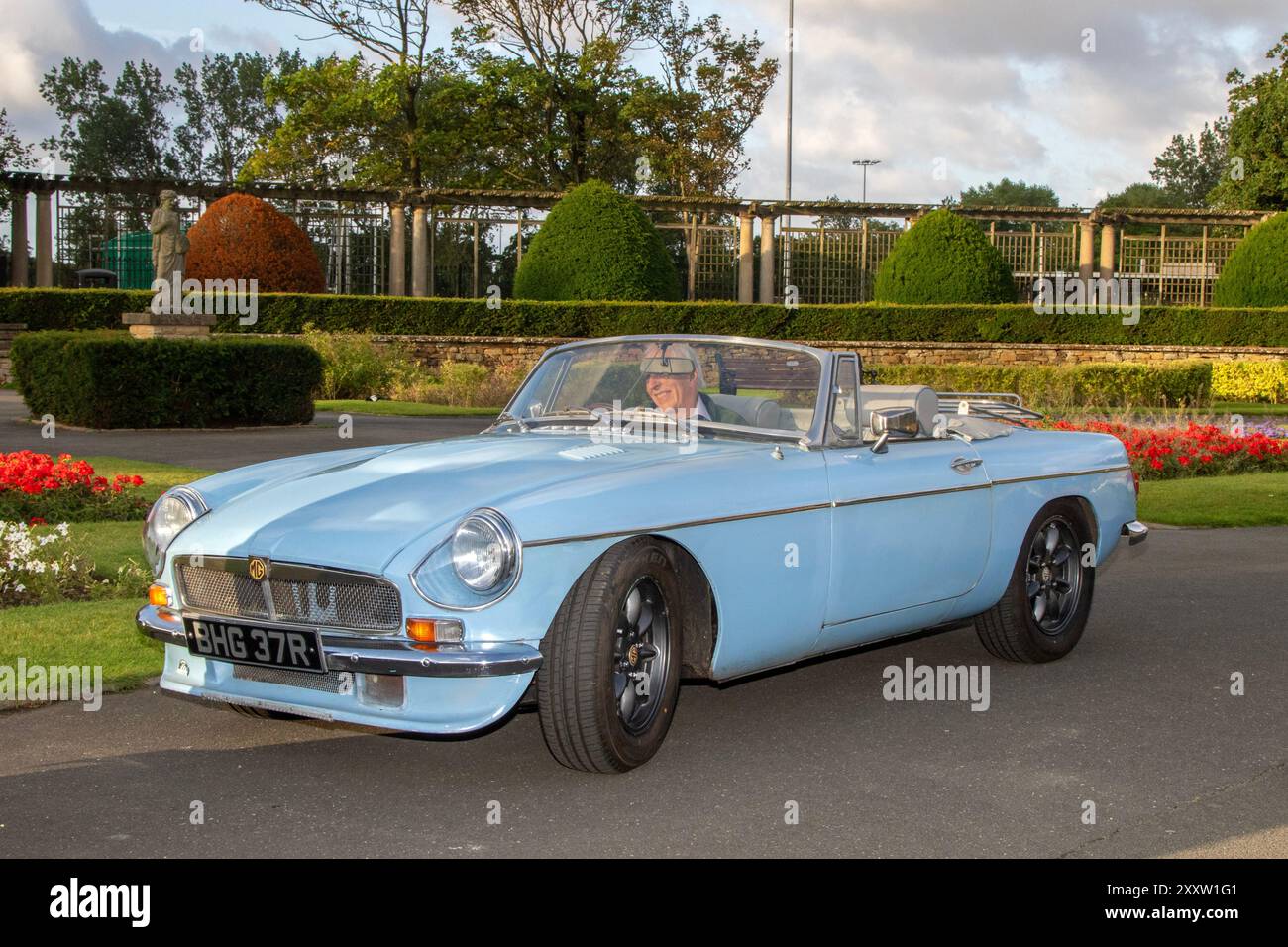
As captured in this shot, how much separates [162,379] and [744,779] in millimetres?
14511

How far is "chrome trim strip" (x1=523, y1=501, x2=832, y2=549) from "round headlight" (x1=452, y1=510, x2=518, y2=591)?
0.07 metres

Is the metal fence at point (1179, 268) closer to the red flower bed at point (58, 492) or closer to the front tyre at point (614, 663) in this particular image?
the red flower bed at point (58, 492)

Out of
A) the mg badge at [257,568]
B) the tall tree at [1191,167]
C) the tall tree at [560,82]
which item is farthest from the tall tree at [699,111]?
the tall tree at [1191,167]

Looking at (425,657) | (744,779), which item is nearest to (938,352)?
(744,779)

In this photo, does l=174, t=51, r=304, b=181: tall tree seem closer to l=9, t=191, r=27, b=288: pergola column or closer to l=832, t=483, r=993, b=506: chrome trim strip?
l=9, t=191, r=27, b=288: pergola column

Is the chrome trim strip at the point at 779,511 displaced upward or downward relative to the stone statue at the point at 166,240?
downward

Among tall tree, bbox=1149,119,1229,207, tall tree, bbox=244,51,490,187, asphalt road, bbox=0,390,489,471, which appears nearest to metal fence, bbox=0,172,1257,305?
tall tree, bbox=244,51,490,187

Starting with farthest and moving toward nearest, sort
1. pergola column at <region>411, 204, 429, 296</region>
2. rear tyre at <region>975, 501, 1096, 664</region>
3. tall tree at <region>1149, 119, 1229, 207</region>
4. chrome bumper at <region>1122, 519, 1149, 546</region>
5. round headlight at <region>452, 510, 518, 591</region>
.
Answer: tall tree at <region>1149, 119, 1229, 207</region> → pergola column at <region>411, 204, 429, 296</region> → chrome bumper at <region>1122, 519, 1149, 546</region> → rear tyre at <region>975, 501, 1096, 664</region> → round headlight at <region>452, 510, 518, 591</region>

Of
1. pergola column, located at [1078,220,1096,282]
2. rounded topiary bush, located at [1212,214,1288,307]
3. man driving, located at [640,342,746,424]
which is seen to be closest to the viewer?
man driving, located at [640,342,746,424]

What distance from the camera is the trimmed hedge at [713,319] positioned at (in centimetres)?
2961

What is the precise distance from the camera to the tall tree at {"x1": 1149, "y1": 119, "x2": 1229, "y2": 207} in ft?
376

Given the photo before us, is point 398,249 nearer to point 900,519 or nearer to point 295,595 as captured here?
point 900,519

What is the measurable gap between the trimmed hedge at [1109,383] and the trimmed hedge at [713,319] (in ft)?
21.1
